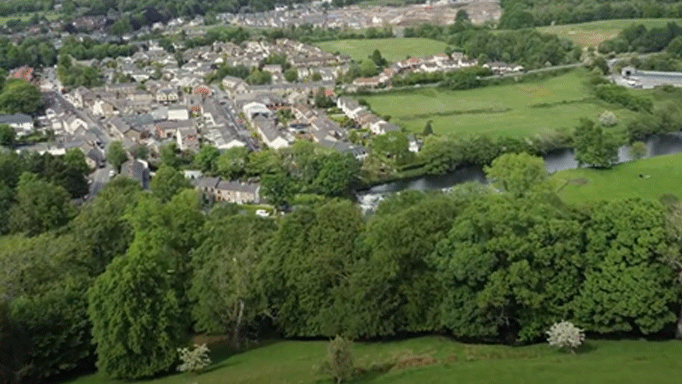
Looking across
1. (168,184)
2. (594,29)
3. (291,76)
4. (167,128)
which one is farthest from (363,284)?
(594,29)

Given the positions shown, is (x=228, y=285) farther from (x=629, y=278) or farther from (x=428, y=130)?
(x=428, y=130)

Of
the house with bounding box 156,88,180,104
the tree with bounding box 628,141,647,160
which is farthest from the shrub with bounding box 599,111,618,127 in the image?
the house with bounding box 156,88,180,104

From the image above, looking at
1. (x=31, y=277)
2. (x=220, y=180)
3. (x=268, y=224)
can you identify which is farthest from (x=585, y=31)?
(x=31, y=277)

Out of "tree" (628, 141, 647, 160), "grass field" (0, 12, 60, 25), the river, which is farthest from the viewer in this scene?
"grass field" (0, 12, 60, 25)

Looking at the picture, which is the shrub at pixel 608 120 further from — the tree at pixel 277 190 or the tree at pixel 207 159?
the tree at pixel 207 159

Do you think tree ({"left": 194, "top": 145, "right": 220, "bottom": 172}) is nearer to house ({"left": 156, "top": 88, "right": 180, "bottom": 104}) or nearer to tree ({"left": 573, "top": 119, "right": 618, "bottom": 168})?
house ({"left": 156, "top": 88, "right": 180, "bottom": 104})

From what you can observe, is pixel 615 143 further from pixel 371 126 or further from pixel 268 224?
pixel 268 224
